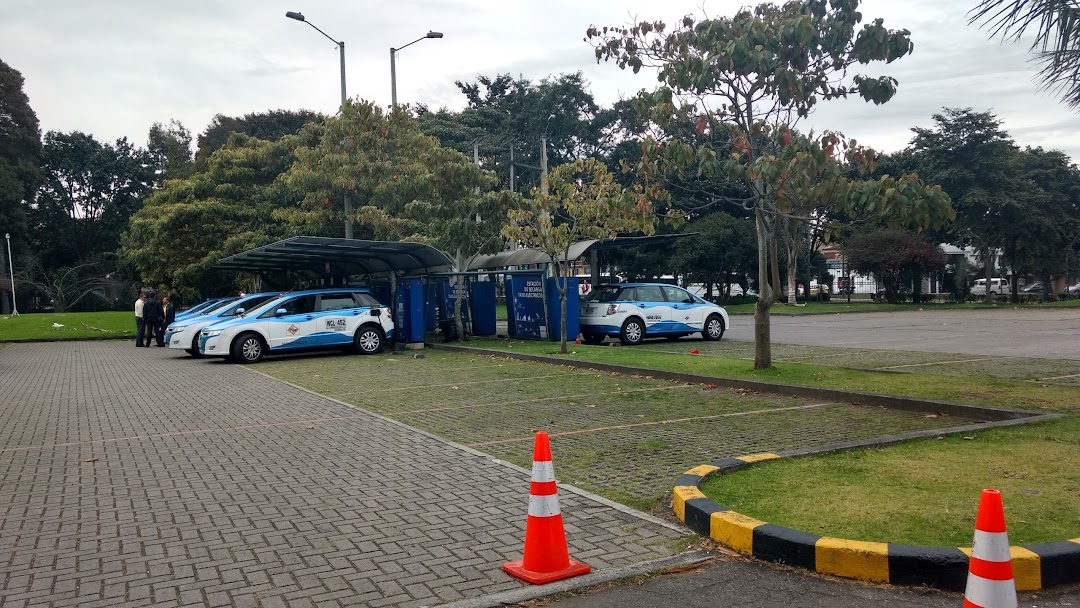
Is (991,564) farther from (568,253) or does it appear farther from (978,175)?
(978,175)

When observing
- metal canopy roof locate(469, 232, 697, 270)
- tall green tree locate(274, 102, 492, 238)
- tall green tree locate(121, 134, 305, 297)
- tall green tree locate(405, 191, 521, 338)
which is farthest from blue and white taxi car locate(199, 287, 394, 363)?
tall green tree locate(121, 134, 305, 297)

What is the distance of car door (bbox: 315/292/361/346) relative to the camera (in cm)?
1933

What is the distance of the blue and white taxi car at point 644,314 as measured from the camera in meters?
19.7

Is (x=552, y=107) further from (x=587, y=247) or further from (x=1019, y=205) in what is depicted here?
(x=587, y=247)

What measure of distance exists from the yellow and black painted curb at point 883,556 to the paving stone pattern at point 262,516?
0.54 m

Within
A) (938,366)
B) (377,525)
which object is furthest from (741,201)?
(377,525)

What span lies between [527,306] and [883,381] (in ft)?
37.1

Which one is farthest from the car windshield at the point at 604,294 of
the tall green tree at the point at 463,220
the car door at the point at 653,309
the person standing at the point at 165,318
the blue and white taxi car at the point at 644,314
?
the person standing at the point at 165,318

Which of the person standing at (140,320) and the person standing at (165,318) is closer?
the person standing at (140,320)

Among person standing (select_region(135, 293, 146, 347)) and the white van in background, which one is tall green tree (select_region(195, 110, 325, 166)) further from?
the white van in background

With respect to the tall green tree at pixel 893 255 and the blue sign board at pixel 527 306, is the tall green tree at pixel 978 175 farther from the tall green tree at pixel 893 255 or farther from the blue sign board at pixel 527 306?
the blue sign board at pixel 527 306

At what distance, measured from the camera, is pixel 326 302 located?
772 inches

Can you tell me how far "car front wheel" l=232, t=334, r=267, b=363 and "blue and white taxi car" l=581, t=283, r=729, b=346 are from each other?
7582 millimetres

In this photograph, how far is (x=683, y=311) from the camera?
66.6 feet
